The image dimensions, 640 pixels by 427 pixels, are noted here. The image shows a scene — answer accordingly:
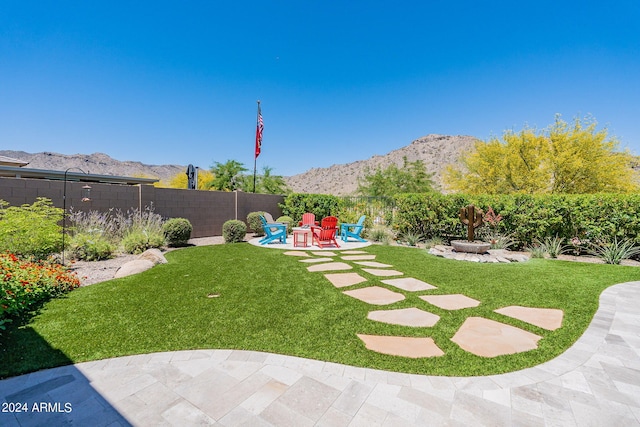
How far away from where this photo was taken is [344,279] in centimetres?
477

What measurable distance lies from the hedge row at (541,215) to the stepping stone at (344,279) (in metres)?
5.26

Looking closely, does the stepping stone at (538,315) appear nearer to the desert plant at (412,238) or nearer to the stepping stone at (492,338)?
the stepping stone at (492,338)

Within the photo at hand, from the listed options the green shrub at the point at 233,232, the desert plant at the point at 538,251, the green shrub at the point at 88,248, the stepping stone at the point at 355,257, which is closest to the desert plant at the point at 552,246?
the desert plant at the point at 538,251

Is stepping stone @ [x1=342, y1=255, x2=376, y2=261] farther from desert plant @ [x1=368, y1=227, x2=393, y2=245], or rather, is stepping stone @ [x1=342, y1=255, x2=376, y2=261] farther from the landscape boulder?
the landscape boulder

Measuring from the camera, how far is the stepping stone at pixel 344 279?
14.7 ft

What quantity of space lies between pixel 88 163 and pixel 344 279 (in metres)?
52.2

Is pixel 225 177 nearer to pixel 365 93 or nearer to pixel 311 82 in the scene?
pixel 311 82

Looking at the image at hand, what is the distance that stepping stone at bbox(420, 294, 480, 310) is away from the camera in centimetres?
354

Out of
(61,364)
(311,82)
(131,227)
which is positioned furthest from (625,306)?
(311,82)

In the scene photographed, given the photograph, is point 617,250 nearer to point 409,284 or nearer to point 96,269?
point 409,284

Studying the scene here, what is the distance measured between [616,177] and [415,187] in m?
12.3

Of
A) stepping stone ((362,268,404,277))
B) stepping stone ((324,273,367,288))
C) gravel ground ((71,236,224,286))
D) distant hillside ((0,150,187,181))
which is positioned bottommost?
gravel ground ((71,236,224,286))

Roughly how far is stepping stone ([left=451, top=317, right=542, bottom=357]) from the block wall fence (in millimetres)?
9203

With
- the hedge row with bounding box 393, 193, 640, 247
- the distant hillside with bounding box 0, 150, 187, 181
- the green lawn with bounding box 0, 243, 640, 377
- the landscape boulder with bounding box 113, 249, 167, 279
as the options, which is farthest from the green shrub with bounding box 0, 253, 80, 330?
the distant hillside with bounding box 0, 150, 187, 181
